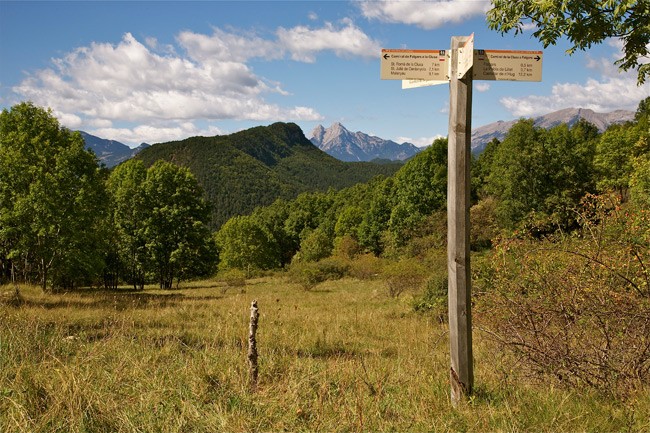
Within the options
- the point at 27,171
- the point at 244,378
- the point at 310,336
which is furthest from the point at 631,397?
the point at 27,171

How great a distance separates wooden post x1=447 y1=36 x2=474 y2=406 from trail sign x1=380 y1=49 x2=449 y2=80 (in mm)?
100

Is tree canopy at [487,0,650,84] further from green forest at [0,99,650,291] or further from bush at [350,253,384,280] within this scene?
bush at [350,253,384,280]

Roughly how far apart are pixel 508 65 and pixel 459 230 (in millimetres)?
1583

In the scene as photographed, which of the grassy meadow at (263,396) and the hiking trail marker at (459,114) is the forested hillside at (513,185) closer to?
the grassy meadow at (263,396)

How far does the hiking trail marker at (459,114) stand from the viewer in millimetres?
3754

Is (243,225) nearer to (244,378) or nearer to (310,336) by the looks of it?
(310,336)

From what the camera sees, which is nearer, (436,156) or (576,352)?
(576,352)

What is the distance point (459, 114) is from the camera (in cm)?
380

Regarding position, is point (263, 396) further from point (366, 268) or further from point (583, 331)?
point (366, 268)

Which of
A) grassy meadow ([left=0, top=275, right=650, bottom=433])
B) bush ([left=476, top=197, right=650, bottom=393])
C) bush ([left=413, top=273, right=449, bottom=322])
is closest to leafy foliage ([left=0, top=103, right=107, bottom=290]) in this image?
grassy meadow ([left=0, top=275, right=650, bottom=433])

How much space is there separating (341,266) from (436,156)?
12.8 meters

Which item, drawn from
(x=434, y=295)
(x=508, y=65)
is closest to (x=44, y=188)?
(x=434, y=295)

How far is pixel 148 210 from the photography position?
31109mm

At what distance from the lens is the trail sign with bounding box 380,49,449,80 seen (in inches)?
153
